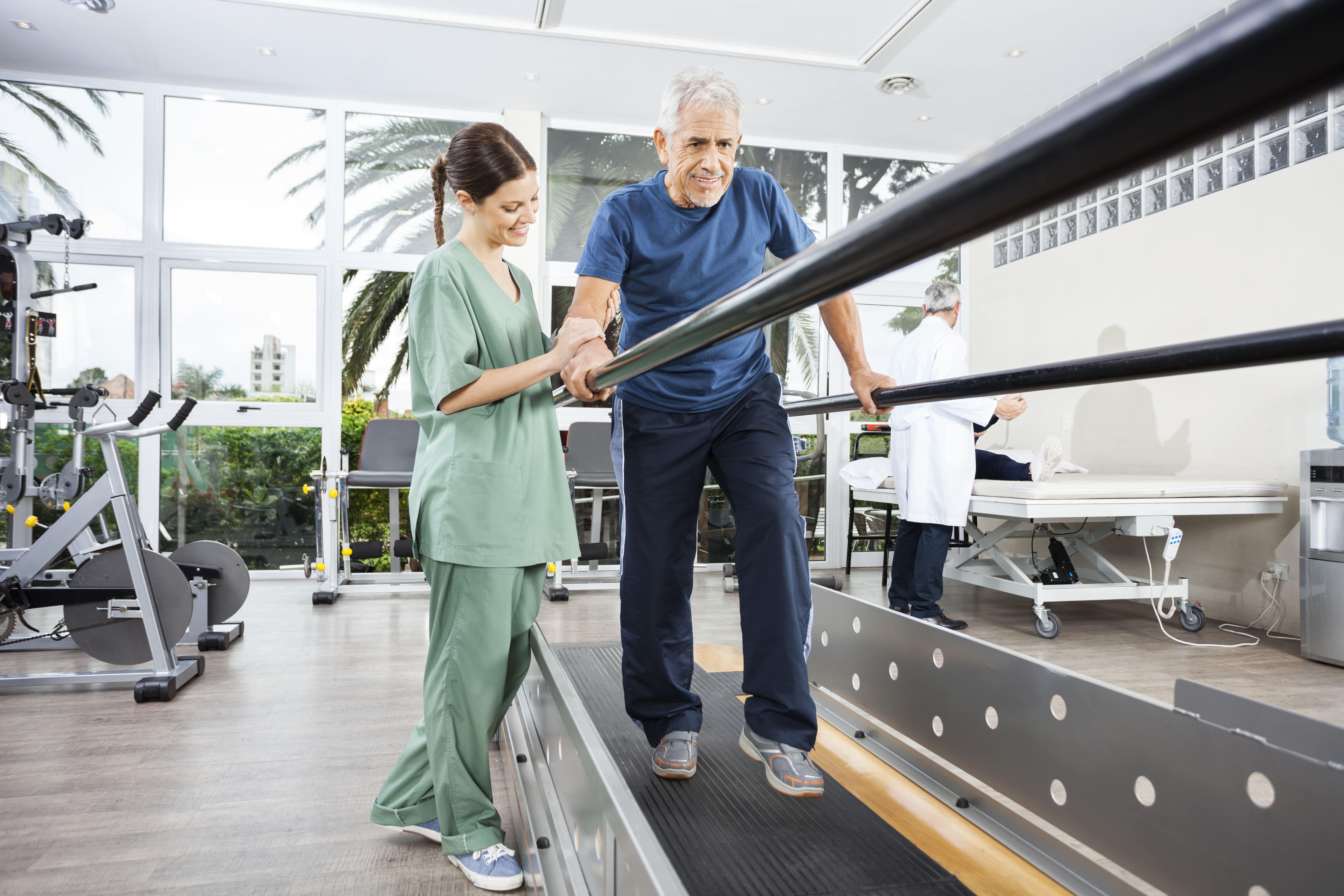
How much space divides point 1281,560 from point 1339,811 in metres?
3.73

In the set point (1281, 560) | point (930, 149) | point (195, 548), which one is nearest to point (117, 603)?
point (195, 548)

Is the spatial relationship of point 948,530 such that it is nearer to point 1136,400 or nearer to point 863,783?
point 1136,400

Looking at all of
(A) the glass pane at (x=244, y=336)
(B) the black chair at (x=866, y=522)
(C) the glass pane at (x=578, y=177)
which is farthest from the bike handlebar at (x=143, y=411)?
(B) the black chair at (x=866, y=522)

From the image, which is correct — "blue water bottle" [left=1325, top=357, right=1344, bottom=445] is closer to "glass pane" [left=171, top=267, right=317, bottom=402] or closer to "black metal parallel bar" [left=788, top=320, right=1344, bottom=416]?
"black metal parallel bar" [left=788, top=320, right=1344, bottom=416]

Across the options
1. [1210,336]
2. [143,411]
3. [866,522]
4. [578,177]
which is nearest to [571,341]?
[143,411]

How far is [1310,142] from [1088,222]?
144cm

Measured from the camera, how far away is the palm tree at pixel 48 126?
5.08m

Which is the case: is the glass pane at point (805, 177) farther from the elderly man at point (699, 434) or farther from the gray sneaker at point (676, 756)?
the gray sneaker at point (676, 756)

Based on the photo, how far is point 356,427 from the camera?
5.54 metres

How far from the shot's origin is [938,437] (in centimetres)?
384

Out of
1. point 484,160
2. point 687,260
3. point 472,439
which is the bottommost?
point 472,439

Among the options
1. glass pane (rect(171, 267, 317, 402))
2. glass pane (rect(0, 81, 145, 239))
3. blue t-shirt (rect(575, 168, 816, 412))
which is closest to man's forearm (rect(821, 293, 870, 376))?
Answer: blue t-shirt (rect(575, 168, 816, 412))

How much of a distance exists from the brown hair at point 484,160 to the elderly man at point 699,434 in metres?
0.18

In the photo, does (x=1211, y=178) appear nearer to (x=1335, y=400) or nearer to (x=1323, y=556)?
(x=1335, y=400)
